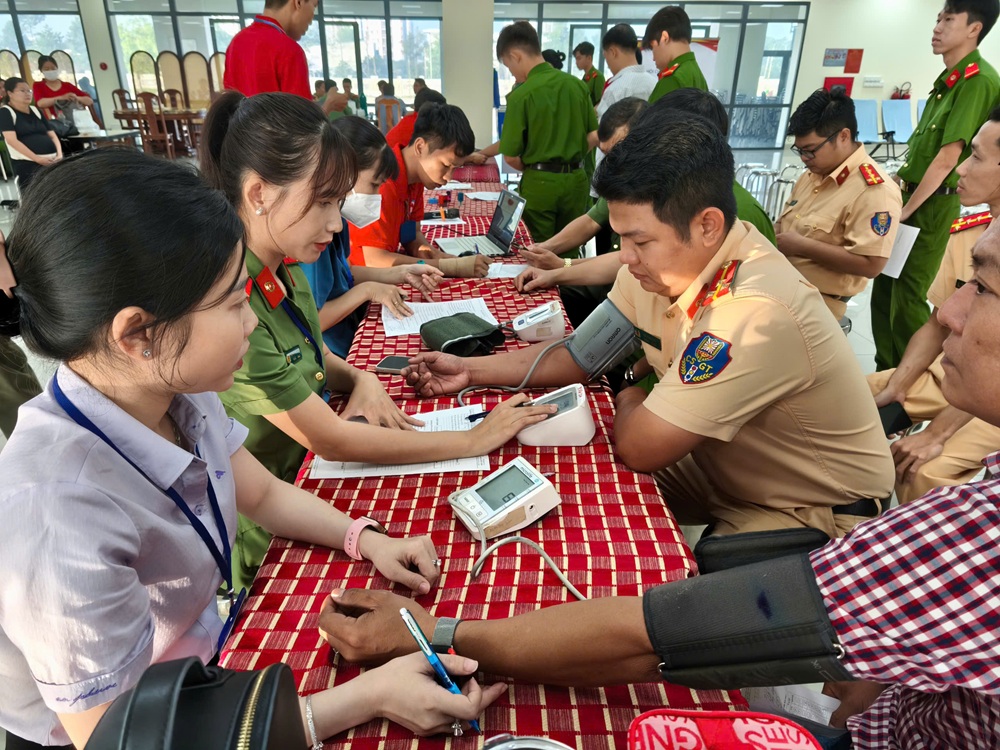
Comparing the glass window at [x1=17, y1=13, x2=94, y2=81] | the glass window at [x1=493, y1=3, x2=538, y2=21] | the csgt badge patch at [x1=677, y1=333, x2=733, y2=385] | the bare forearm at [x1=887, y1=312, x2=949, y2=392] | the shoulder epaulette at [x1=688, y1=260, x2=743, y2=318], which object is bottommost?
the bare forearm at [x1=887, y1=312, x2=949, y2=392]

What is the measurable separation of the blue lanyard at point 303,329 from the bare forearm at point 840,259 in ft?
7.14

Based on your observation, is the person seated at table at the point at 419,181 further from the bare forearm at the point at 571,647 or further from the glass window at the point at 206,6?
the glass window at the point at 206,6

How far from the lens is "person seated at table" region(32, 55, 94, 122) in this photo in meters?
8.23

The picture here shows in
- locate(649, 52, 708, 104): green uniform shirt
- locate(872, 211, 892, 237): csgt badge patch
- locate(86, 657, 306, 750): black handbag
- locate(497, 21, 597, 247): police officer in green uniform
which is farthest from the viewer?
locate(497, 21, 597, 247): police officer in green uniform

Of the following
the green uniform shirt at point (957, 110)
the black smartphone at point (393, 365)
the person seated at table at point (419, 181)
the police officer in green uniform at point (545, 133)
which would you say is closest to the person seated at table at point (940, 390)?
the green uniform shirt at point (957, 110)

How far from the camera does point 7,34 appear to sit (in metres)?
10.4

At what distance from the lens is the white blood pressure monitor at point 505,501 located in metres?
1.02

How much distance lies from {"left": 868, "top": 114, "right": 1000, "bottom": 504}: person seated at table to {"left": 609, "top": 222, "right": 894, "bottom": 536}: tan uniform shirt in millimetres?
281

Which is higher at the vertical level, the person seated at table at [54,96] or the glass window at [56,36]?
the glass window at [56,36]

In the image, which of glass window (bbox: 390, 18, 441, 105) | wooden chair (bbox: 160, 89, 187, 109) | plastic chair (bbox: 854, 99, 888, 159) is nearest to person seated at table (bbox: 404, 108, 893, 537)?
plastic chair (bbox: 854, 99, 888, 159)

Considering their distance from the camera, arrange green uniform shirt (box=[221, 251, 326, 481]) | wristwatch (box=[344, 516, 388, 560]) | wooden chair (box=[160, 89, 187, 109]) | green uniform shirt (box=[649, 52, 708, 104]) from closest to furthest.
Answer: wristwatch (box=[344, 516, 388, 560]) → green uniform shirt (box=[221, 251, 326, 481]) → green uniform shirt (box=[649, 52, 708, 104]) → wooden chair (box=[160, 89, 187, 109])

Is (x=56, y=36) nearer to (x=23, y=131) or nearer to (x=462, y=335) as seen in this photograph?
(x=23, y=131)

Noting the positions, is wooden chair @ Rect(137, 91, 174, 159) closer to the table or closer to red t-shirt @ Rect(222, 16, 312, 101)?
the table

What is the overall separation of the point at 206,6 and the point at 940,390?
12.1 metres
